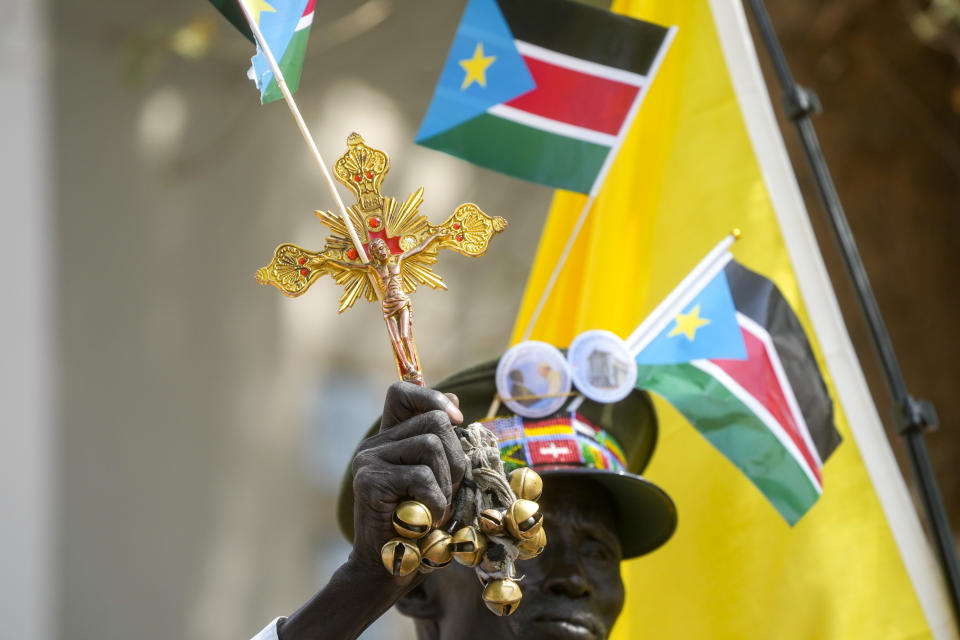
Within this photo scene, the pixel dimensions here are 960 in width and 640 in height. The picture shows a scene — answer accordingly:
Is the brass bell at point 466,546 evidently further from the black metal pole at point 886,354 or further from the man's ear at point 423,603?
the black metal pole at point 886,354

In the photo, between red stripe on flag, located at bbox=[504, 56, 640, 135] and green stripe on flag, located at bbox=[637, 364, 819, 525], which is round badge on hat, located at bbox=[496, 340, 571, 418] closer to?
green stripe on flag, located at bbox=[637, 364, 819, 525]

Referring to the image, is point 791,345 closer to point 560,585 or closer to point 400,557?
point 560,585

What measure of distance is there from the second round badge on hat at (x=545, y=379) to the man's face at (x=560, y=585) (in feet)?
0.54

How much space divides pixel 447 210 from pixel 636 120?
3.77m

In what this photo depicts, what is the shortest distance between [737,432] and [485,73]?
1081mm

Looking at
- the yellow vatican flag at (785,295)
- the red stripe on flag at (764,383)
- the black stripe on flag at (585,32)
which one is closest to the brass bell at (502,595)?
the red stripe on flag at (764,383)

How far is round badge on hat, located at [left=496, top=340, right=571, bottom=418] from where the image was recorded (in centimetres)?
276

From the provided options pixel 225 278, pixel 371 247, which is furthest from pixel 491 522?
pixel 225 278

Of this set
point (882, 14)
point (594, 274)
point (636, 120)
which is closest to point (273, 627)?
point (594, 274)

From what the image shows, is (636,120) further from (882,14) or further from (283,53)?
(882,14)

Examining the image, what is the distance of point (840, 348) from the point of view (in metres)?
3.44

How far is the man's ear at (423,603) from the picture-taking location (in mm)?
2760

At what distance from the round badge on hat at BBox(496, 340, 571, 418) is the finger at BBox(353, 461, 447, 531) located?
0.89m

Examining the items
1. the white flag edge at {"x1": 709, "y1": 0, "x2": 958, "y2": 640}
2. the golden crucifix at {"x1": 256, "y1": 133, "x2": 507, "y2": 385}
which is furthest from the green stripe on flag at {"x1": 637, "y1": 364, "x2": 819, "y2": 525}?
the golden crucifix at {"x1": 256, "y1": 133, "x2": 507, "y2": 385}
